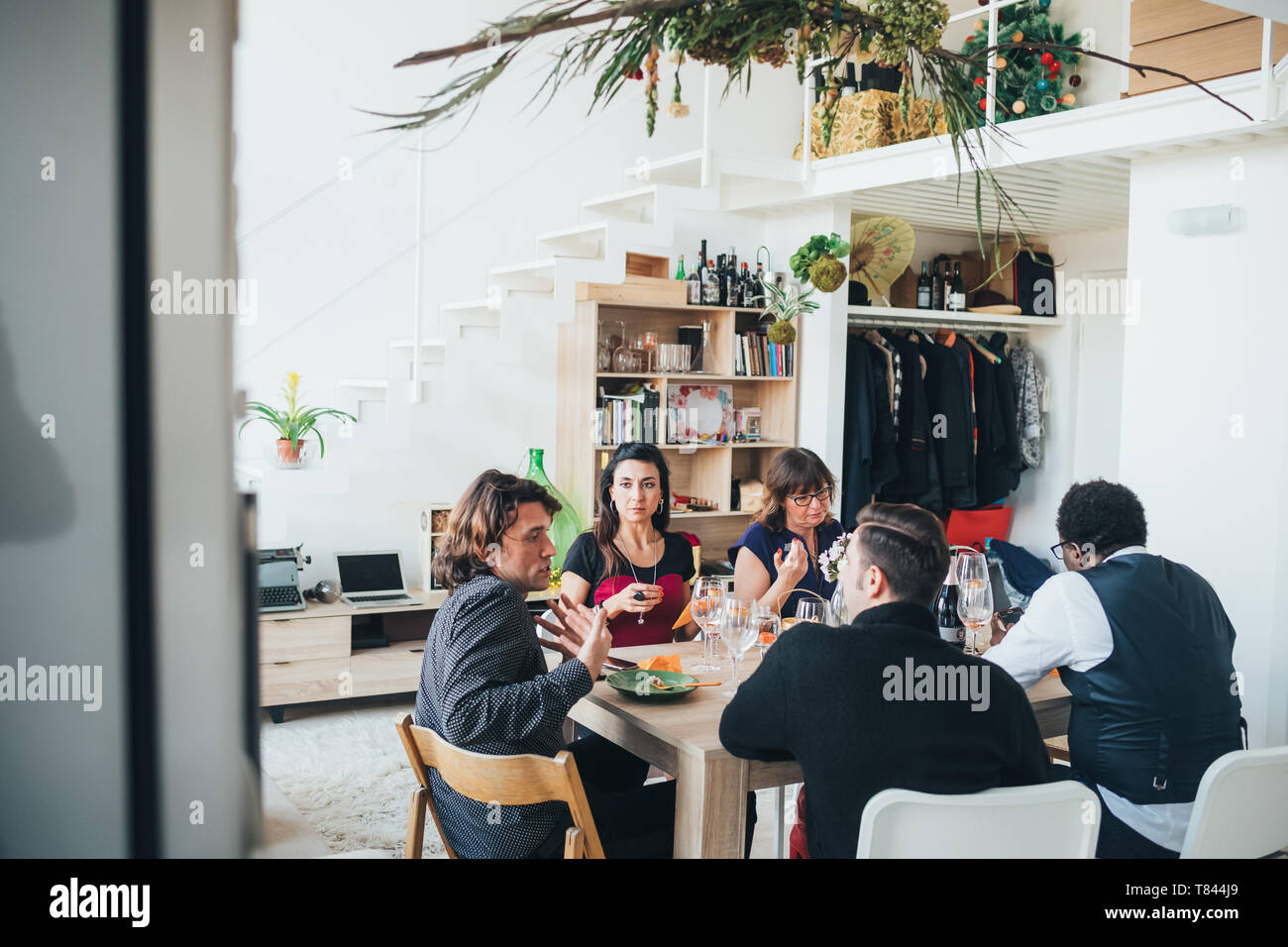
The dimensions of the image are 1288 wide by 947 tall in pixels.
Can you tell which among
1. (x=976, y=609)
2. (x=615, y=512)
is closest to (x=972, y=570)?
(x=976, y=609)

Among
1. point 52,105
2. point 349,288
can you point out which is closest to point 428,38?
point 349,288

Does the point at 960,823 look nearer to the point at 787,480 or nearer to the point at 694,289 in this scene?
the point at 787,480

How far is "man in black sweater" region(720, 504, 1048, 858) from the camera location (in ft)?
5.68

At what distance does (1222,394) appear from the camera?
→ 4.05 metres

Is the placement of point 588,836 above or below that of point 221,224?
below

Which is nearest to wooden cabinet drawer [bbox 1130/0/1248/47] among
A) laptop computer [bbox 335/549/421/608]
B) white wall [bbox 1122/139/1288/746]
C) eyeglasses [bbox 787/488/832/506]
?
white wall [bbox 1122/139/1288/746]

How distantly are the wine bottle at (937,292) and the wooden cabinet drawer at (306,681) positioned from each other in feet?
13.2

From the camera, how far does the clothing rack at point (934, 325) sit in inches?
239

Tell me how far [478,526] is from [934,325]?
4.81m

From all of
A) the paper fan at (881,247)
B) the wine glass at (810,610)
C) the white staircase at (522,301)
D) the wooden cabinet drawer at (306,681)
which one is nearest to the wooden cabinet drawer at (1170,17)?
the paper fan at (881,247)

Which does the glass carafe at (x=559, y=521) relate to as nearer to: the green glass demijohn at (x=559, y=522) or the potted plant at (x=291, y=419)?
the green glass demijohn at (x=559, y=522)
